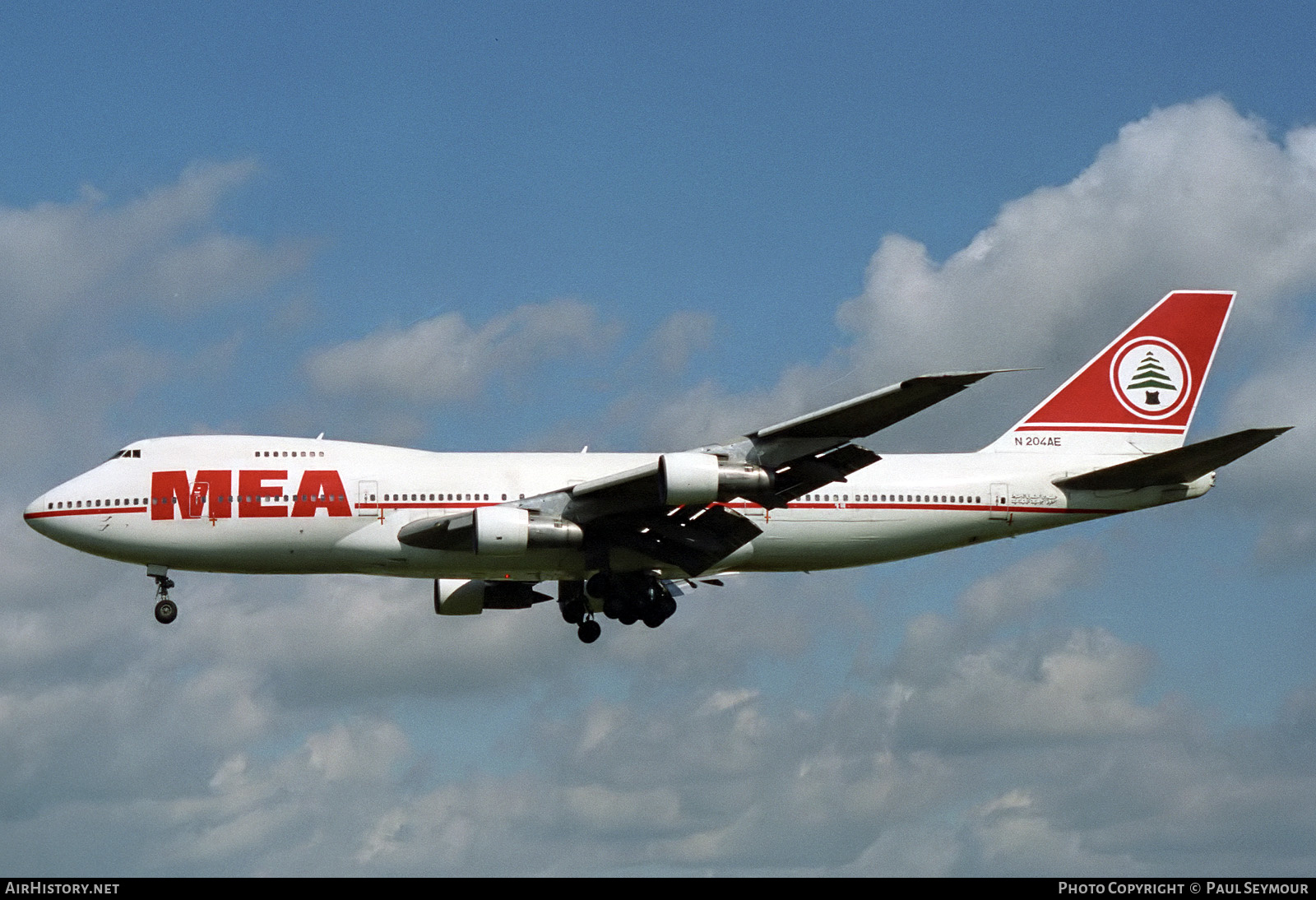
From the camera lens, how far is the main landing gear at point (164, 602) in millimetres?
43188

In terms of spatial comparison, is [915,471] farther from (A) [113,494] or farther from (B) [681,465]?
(A) [113,494]

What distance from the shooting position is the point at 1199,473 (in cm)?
4469

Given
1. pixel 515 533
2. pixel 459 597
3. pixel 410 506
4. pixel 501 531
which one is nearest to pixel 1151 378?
Answer: pixel 515 533

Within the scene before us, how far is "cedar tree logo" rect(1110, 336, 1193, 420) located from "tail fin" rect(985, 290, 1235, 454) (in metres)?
0.02

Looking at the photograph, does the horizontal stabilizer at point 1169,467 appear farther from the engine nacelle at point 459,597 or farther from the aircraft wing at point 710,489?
the engine nacelle at point 459,597

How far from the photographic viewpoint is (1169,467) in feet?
146

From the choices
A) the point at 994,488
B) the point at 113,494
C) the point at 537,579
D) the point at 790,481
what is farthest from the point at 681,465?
the point at 113,494

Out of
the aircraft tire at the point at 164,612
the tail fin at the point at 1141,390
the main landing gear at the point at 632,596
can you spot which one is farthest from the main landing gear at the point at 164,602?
the tail fin at the point at 1141,390

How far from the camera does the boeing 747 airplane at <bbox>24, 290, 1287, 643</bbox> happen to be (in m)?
40.3

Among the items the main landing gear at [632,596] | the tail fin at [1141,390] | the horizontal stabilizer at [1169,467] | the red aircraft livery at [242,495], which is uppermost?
the tail fin at [1141,390]

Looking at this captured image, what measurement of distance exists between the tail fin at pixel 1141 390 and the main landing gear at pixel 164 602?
23.2 metres

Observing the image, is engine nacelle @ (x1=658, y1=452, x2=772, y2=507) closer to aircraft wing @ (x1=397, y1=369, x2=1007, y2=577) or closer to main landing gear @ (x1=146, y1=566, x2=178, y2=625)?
aircraft wing @ (x1=397, y1=369, x2=1007, y2=577)

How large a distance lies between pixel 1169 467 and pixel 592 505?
52.1ft
